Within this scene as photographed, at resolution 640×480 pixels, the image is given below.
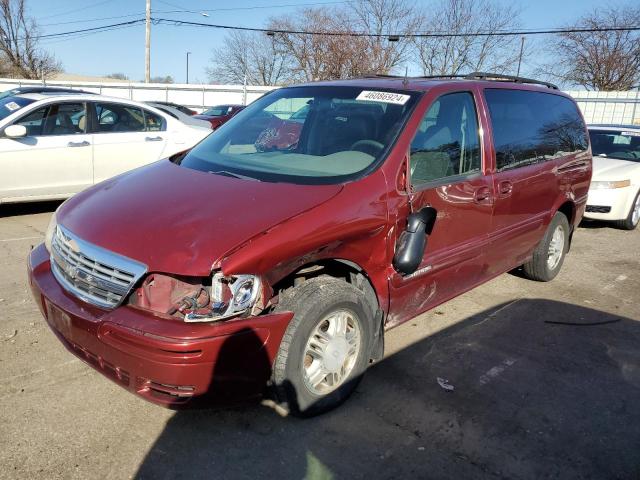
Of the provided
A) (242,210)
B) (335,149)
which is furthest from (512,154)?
(242,210)

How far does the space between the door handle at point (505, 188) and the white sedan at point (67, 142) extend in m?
5.42

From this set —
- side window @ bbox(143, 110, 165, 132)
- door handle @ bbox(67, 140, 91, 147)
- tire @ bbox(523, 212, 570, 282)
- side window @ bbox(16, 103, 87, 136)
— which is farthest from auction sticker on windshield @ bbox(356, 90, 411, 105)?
side window @ bbox(143, 110, 165, 132)

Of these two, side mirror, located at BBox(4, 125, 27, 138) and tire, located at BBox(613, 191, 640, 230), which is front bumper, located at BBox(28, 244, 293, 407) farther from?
tire, located at BBox(613, 191, 640, 230)

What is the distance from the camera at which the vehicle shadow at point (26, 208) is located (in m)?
7.31

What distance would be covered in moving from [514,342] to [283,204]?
232cm

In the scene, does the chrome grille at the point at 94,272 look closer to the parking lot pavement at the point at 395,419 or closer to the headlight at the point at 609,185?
the parking lot pavement at the point at 395,419

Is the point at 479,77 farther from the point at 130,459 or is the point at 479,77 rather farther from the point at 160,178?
the point at 130,459

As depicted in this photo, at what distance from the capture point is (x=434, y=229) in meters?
3.45

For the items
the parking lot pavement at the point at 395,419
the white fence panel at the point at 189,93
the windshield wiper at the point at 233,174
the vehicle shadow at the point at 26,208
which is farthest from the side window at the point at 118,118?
the white fence panel at the point at 189,93

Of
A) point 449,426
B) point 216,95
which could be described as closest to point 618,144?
point 449,426

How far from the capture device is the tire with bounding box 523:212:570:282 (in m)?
5.13

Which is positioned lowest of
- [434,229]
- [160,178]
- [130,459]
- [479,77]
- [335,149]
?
[130,459]

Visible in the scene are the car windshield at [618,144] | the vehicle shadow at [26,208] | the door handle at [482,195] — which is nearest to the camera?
the door handle at [482,195]

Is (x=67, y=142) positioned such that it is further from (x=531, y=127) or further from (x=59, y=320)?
(x=531, y=127)
